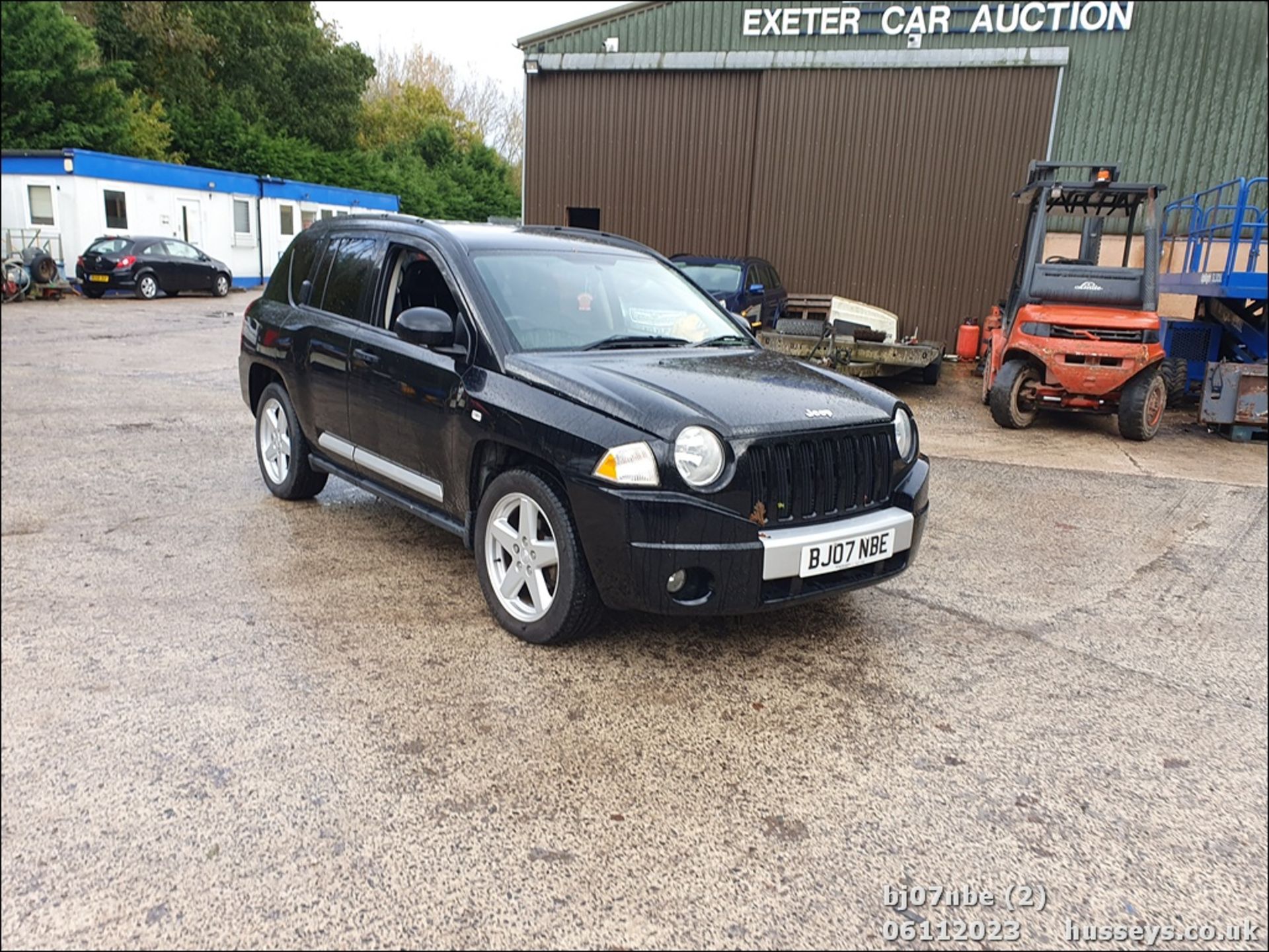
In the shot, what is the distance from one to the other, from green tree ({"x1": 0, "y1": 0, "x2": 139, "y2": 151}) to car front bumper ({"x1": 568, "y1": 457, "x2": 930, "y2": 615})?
207 cm

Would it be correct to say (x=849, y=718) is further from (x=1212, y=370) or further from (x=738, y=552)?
(x=1212, y=370)

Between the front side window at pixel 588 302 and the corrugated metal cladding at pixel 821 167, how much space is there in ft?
40.5

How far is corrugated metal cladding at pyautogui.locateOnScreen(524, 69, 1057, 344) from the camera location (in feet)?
51.7

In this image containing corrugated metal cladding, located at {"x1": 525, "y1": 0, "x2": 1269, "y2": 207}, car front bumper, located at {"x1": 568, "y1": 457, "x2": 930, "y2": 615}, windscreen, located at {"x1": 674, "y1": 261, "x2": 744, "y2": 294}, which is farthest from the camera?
corrugated metal cladding, located at {"x1": 525, "y1": 0, "x2": 1269, "y2": 207}

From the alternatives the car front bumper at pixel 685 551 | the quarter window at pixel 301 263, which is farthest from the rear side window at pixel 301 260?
the car front bumper at pixel 685 551

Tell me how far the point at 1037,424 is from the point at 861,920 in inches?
347

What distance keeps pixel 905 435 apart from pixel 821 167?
1376 centimetres

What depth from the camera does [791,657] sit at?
384cm

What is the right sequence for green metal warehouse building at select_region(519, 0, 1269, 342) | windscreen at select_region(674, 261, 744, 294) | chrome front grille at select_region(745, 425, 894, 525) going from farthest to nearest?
A: 1. green metal warehouse building at select_region(519, 0, 1269, 342)
2. windscreen at select_region(674, 261, 744, 294)
3. chrome front grille at select_region(745, 425, 894, 525)

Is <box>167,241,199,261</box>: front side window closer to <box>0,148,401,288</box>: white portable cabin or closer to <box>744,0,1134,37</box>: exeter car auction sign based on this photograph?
<box>0,148,401,288</box>: white portable cabin

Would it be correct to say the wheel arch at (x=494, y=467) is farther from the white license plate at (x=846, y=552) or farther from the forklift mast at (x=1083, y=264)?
the forklift mast at (x=1083, y=264)

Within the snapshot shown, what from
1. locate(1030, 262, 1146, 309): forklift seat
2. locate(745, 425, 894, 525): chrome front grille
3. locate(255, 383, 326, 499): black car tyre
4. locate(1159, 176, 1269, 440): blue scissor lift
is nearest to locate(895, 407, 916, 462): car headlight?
locate(745, 425, 894, 525): chrome front grille

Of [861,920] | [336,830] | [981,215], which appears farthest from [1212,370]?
[336,830]

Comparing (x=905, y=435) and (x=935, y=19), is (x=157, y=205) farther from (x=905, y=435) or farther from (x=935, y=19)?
(x=905, y=435)
